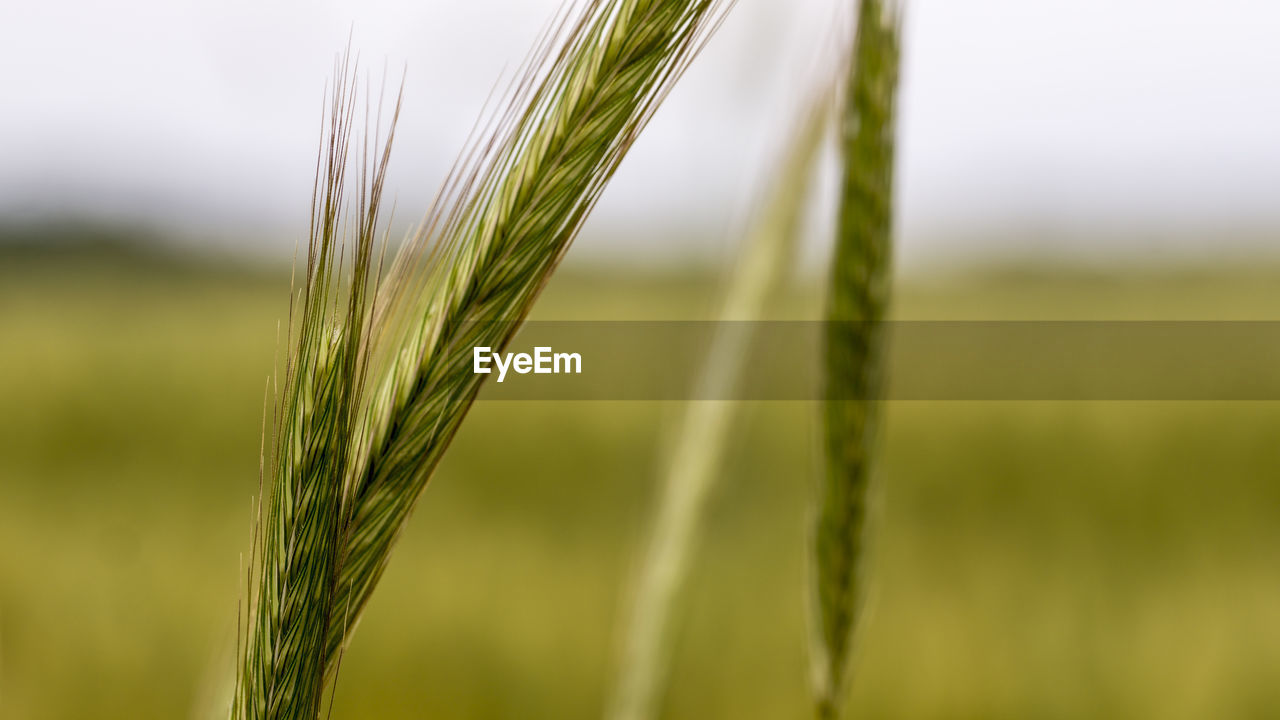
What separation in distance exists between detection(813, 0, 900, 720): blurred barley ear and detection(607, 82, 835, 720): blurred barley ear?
167mm

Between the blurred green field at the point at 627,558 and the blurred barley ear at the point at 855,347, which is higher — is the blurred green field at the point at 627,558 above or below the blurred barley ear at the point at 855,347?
below

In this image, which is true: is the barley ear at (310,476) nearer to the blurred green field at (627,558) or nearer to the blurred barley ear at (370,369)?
the blurred barley ear at (370,369)

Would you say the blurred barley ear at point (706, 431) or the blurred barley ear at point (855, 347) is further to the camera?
the blurred barley ear at point (706, 431)

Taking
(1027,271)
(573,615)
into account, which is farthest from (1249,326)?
(1027,271)

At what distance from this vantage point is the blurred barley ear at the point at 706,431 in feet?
3.25

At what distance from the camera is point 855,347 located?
83cm

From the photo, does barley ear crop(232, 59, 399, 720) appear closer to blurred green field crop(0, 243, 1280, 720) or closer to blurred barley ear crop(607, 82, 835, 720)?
blurred barley ear crop(607, 82, 835, 720)

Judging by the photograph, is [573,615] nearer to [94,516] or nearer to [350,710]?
[350,710]

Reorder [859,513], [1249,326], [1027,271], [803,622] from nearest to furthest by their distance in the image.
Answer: [859,513]
[803,622]
[1249,326]
[1027,271]

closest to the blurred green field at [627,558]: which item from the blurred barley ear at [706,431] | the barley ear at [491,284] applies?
the blurred barley ear at [706,431]

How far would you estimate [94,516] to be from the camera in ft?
10.9

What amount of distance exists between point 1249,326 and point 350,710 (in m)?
5.70

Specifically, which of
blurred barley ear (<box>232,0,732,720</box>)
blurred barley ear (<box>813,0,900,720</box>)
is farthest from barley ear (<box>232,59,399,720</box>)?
blurred barley ear (<box>813,0,900,720</box>)

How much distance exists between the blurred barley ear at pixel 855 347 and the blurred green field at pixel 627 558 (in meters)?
0.43
